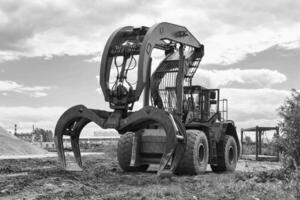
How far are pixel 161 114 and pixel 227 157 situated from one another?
504 centimetres

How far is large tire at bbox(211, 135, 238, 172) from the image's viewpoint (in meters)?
15.0

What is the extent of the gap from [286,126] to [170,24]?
4.90 m

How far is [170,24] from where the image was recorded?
42.3ft

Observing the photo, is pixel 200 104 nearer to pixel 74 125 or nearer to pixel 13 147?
pixel 74 125

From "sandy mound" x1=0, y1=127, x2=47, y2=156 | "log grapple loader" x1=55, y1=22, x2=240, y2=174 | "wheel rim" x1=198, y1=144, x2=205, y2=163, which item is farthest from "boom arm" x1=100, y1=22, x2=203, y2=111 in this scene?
"sandy mound" x1=0, y1=127, x2=47, y2=156

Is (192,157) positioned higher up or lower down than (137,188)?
higher up

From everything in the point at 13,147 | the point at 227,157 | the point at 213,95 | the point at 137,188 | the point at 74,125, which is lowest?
the point at 137,188

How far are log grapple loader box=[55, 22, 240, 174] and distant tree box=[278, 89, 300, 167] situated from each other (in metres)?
2.45

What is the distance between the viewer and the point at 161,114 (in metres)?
10.8

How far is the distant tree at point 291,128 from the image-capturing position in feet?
30.1

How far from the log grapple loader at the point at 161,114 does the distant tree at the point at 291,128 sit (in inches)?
96.5

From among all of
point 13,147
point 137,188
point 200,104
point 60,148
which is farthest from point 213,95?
point 13,147

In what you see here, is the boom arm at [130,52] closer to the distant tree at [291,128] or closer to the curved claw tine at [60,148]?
the curved claw tine at [60,148]

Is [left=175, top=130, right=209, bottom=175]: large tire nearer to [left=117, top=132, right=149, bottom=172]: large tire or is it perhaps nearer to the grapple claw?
[left=117, top=132, right=149, bottom=172]: large tire
